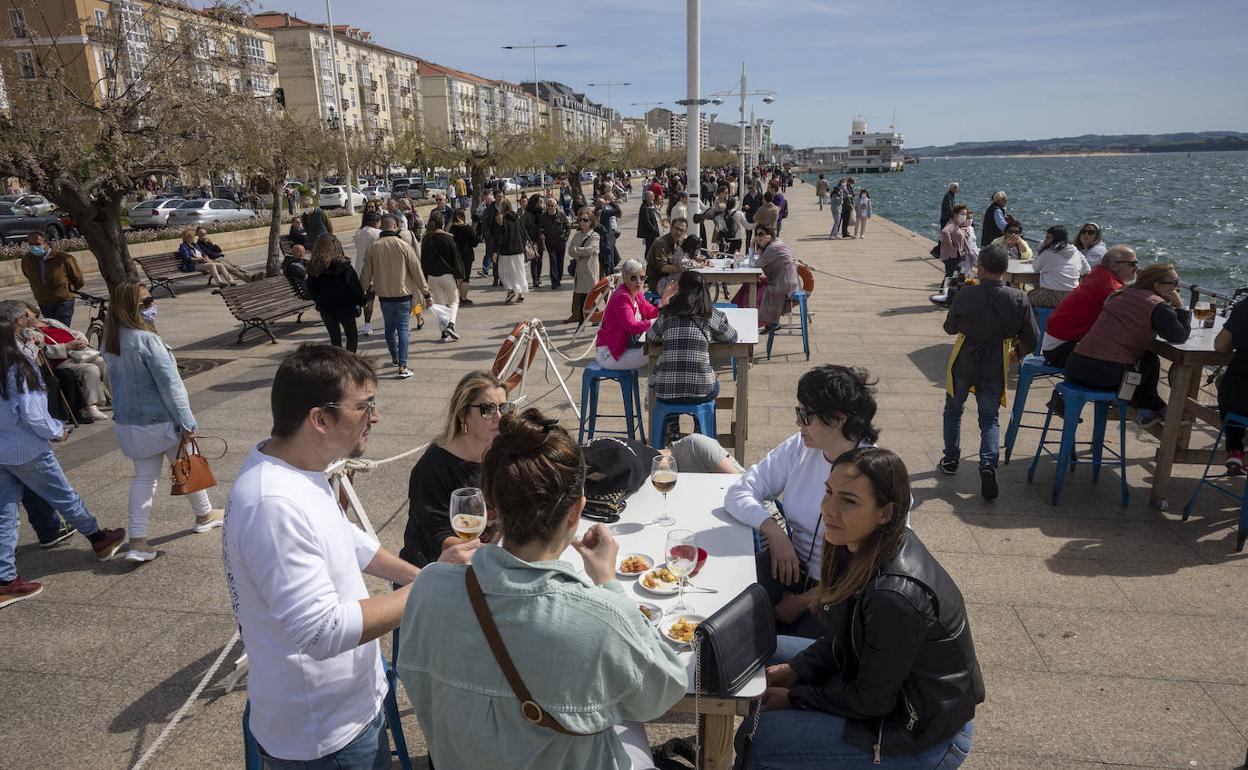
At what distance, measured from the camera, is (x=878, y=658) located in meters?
2.24

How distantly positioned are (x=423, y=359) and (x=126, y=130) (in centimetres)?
418

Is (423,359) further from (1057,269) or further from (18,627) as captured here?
(1057,269)

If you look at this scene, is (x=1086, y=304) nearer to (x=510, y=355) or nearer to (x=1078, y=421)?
(x=1078, y=421)

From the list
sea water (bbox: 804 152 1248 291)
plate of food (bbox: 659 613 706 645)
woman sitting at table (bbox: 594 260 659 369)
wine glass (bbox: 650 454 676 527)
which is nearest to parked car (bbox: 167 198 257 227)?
woman sitting at table (bbox: 594 260 659 369)

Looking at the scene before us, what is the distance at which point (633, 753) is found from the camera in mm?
2301

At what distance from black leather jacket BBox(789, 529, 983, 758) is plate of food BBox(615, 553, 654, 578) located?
787mm

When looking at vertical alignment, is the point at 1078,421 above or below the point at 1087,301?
below

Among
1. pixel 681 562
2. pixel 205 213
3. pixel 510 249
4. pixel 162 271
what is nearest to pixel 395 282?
pixel 510 249

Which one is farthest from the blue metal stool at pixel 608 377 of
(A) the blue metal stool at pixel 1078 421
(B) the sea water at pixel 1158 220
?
(B) the sea water at pixel 1158 220

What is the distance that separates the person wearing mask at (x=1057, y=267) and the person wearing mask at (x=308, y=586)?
350 inches

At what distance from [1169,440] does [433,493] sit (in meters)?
5.16

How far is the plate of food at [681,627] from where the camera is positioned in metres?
2.52

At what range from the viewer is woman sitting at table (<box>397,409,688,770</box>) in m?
1.59

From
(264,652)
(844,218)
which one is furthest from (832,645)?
(844,218)
